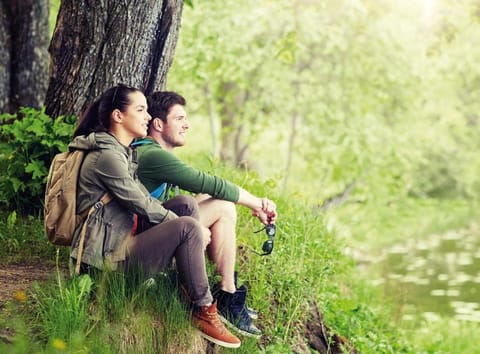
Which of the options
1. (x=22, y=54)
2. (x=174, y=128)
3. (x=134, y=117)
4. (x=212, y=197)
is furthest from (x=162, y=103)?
(x=22, y=54)

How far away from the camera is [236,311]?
4652 mm

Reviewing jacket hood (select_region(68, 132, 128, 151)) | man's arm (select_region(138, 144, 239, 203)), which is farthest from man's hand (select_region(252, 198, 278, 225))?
jacket hood (select_region(68, 132, 128, 151))

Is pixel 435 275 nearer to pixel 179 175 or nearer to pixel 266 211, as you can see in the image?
pixel 266 211

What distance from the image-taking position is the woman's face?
174 inches

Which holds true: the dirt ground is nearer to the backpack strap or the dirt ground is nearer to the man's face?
the backpack strap

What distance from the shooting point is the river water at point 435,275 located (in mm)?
12812

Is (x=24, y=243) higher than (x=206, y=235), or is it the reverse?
(x=206, y=235)

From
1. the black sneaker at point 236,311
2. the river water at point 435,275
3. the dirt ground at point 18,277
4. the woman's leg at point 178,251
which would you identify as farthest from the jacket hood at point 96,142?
the river water at point 435,275

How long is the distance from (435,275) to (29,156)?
12.5 meters

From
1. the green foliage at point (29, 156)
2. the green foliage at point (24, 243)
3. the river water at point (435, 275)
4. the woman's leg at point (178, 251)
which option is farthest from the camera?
the river water at point (435, 275)

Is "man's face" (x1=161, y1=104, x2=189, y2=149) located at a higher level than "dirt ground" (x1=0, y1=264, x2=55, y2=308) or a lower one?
higher

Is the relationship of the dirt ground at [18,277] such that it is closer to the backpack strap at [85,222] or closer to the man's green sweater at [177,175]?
the backpack strap at [85,222]

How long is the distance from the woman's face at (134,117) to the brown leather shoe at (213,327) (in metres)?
1.04

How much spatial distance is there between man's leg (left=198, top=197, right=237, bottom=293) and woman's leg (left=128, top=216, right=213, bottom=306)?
35 centimetres
